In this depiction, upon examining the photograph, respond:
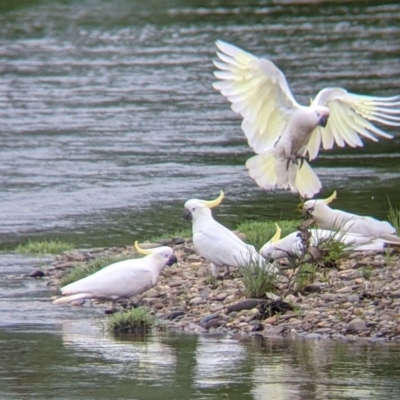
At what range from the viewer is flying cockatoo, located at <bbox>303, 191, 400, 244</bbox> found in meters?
11.4

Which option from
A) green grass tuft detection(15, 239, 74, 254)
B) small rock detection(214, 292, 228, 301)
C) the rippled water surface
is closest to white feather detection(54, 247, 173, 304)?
small rock detection(214, 292, 228, 301)

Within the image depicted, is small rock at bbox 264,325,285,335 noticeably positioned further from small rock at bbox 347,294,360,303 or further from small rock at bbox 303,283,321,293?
small rock at bbox 303,283,321,293

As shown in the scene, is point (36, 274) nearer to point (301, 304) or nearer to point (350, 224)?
point (350, 224)

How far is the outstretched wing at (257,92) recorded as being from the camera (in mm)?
10930

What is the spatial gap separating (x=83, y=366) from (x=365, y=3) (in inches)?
1353

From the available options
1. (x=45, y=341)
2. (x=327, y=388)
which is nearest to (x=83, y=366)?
(x=45, y=341)

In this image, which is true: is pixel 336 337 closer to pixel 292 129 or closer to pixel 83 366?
pixel 83 366

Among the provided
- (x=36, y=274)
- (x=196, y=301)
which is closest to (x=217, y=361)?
(x=196, y=301)

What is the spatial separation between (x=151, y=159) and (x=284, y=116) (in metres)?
8.01

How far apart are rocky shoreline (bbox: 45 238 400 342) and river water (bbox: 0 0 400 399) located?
0.42 meters

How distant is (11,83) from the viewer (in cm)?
2741

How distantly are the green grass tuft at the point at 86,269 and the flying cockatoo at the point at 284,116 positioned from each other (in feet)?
5.07

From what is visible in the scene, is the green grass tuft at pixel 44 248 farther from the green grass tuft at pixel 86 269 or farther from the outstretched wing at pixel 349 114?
the outstretched wing at pixel 349 114

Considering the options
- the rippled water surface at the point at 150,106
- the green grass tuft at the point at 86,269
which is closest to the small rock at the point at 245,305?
the green grass tuft at the point at 86,269
